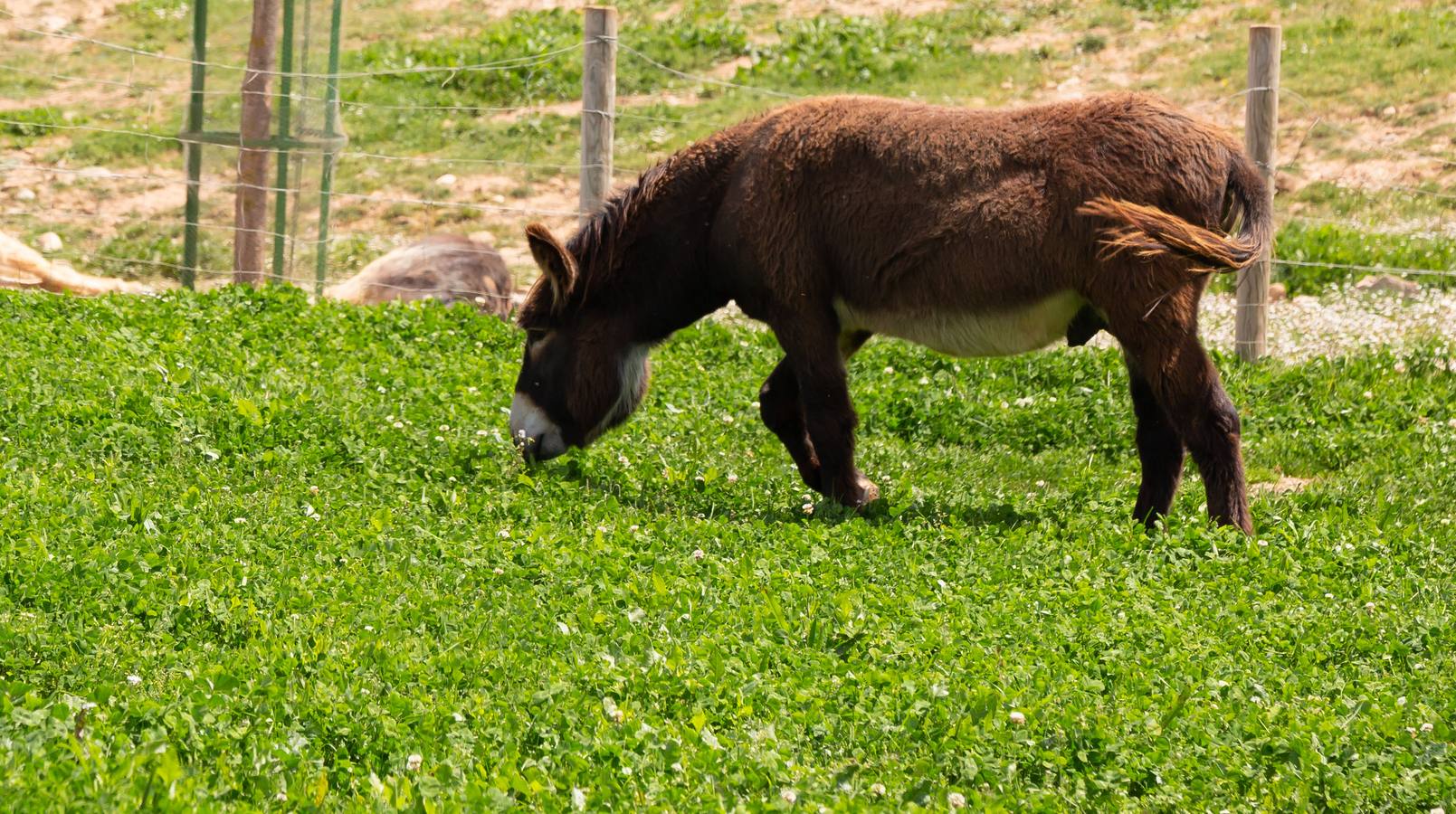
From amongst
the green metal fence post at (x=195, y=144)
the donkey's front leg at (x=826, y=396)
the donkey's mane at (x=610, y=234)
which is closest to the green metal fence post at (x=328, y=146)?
the green metal fence post at (x=195, y=144)

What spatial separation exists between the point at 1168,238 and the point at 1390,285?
22.2 feet

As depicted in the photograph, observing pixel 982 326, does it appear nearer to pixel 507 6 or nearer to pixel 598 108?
pixel 598 108

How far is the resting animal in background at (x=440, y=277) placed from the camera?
1095 cm

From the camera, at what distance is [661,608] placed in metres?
5.13

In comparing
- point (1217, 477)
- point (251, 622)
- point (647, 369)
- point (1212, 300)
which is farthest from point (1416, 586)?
point (1212, 300)

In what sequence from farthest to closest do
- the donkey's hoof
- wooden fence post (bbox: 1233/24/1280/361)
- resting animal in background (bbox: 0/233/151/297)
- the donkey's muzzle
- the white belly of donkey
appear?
resting animal in background (bbox: 0/233/151/297), wooden fence post (bbox: 1233/24/1280/361), the donkey's muzzle, the donkey's hoof, the white belly of donkey

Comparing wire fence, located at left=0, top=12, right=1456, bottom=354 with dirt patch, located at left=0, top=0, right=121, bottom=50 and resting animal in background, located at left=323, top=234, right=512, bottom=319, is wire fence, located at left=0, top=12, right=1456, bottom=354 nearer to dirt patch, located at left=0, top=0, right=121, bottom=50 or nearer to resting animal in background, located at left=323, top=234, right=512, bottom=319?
resting animal in background, located at left=323, top=234, right=512, bottom=319

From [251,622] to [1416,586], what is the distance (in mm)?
4248

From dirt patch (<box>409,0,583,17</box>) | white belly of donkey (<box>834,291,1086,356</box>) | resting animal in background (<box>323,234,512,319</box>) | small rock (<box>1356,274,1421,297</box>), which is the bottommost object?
resting animal in background (<box>323,234,512,319</box>)

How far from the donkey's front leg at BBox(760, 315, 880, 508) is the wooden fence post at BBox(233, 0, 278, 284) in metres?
5.28

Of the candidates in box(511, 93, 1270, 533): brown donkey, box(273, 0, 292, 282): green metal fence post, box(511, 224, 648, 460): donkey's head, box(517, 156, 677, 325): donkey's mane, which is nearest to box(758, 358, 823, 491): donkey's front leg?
box(511, 93, 1270, 533): brown donkey

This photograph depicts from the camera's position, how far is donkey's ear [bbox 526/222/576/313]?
7.23m

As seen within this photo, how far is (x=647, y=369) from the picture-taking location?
784cm

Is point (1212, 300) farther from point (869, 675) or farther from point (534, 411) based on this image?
point (869, 675)
